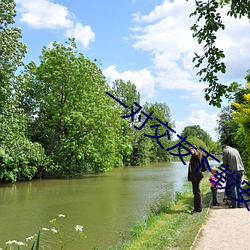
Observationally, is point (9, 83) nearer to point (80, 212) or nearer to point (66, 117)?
point (66, 117)

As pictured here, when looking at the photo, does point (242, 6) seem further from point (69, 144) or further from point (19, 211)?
point (69, 144)

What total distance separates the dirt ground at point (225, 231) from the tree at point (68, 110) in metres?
19.6

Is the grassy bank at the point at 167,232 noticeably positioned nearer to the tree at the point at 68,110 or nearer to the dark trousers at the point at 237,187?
the dark trousers at the point at 237,187

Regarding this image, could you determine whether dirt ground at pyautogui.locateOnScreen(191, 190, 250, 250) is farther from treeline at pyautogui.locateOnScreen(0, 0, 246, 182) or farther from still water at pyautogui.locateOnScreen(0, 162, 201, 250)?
treeline at pyautogui.locateOnScreen(0, 0, 246, 182)

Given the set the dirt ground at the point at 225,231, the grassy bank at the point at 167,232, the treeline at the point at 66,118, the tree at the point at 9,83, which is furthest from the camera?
the treeline at the point at 66,118

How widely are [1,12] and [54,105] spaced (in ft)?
32.9

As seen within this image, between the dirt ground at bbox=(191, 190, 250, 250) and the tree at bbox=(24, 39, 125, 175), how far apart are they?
19629mm

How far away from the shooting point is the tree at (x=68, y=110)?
28.7 m

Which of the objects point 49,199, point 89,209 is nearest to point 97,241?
point 89,209

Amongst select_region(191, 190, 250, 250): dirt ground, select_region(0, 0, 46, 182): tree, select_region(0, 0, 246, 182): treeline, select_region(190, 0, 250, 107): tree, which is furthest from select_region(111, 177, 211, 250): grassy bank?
select_region(0, 0, 246, 182): treeline

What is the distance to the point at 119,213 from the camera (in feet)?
40.3

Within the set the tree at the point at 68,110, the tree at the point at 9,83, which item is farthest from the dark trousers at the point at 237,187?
the tree at the point at 68,110

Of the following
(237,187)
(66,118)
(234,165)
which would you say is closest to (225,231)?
(234,165)

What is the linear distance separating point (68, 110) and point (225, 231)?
2225 centimetres
